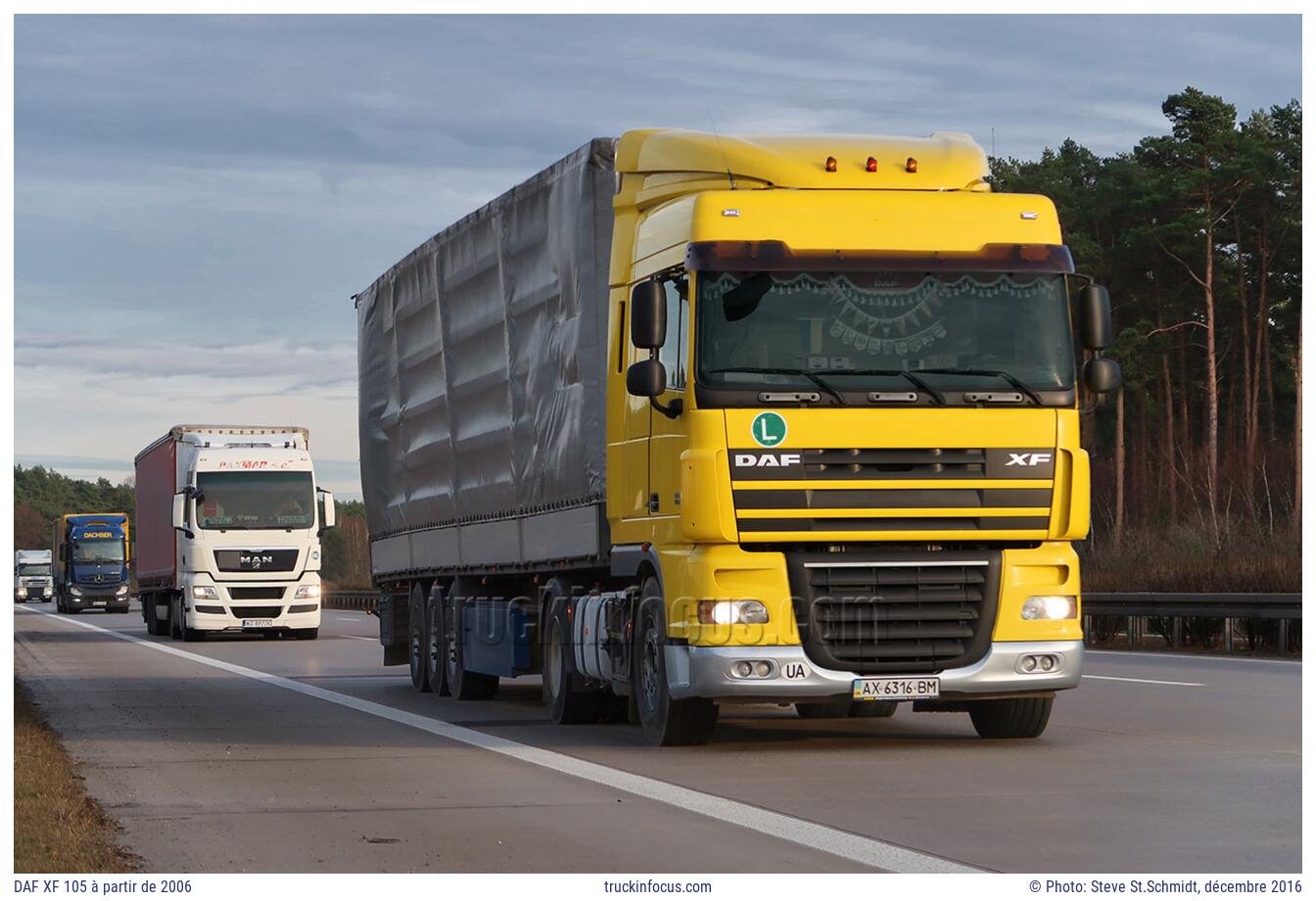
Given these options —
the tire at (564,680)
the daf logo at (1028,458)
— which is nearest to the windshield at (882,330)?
the daf logo at (1028,458)

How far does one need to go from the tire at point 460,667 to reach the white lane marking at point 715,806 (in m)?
1.26

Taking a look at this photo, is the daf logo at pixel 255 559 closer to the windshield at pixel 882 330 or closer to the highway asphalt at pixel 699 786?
the highway asphalt at pixel 699 786

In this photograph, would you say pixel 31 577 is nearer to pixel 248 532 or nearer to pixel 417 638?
pixel 248 532

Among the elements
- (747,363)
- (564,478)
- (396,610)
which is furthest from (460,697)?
(747,363)

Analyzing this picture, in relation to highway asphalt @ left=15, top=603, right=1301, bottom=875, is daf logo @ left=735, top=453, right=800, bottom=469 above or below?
above

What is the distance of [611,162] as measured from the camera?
15531mm

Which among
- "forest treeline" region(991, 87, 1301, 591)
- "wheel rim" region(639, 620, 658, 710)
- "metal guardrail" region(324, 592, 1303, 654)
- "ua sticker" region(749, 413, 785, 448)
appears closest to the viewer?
"ua sticker" region(749, 413, 785, 448)

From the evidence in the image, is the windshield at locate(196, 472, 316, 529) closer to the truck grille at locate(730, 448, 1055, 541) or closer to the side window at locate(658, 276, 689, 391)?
the side window at locate(658, 276, 689, 391)

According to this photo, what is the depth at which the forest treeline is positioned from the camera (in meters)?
62.4

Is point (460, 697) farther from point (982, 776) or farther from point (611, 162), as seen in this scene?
point (982, 776)

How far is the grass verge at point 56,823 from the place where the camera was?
9016mm

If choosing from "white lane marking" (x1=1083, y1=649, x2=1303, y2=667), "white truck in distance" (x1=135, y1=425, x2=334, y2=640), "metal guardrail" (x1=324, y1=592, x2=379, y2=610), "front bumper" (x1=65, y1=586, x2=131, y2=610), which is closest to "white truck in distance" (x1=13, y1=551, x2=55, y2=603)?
"front bumper" (x1=65, y1=586, x2=131, y2=610)

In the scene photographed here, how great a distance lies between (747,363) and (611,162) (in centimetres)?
278

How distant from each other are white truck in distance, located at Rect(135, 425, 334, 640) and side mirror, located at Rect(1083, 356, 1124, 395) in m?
Answer: 26.8
